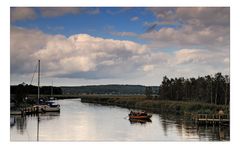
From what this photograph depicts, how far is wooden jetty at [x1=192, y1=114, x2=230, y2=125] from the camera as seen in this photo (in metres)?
20.7

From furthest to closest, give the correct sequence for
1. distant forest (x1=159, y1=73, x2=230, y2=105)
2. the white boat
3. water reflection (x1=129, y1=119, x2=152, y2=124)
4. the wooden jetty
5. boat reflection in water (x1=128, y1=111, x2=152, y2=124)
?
the white boat → distant forest (x1=159, y1=73, x2=230, y2=105) → boat reflection in water (x1=128, y1=111, x2=152, y2=124) → water reflection (x1=129, y1=119, x2=152, y2=124) → the wooden jetty

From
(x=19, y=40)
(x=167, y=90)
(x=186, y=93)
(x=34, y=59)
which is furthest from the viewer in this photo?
(x=167, y=90)

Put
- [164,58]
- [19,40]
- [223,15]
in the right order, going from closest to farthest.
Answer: [223,15], [19,40], [164,58]

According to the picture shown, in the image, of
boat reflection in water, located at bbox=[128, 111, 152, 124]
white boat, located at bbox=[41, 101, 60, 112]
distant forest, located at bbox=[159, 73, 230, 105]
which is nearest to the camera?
boat reflection in water, located at bbox=[128, 111, 152, 124]

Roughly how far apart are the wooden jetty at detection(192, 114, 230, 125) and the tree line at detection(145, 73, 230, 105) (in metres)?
1.77

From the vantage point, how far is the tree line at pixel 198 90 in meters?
24.6

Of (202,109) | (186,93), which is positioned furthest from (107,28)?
(186,93)

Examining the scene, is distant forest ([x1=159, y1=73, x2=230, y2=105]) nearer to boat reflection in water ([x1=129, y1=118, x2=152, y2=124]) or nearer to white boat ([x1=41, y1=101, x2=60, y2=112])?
boat reflection in water ([x1=129, y1=118, x2=152, y2=124])

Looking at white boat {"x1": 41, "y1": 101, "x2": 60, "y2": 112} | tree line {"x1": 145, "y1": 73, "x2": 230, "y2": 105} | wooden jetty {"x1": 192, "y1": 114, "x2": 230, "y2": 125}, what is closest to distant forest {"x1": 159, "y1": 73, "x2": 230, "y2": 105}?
tree line {"x1": 145, "y1": 73, "x2": 230, "y2": 105}

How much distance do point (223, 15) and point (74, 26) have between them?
4.90 m

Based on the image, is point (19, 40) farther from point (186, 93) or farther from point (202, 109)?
point (186, 93)

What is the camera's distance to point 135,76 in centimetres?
1748

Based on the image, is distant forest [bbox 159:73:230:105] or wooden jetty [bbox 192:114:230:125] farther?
distant forest [bbox 159:73:230:105]

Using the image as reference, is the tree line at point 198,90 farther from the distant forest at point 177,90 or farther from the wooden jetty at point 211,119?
the wooden jetty at point 211,119
